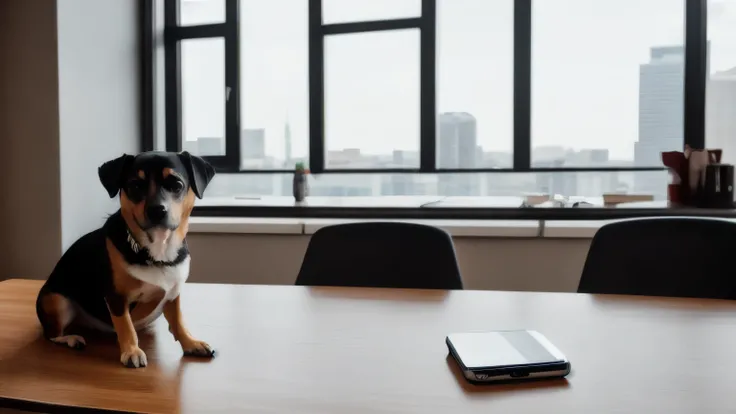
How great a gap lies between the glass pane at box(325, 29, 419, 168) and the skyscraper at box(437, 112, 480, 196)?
13cm

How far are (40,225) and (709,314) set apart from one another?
252cm

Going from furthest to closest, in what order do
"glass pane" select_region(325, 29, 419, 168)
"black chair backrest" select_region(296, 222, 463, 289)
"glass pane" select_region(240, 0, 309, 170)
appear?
1. "glass pane" select_region(240, 0, 309, 170)
2. "glass pane" select_region(325, 29, 419, 168)
3. "black chair backrest" select_region(296, 222, 463, 289)

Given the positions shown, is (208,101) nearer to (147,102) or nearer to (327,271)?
(147,102)

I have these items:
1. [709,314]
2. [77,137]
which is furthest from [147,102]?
[709,314]

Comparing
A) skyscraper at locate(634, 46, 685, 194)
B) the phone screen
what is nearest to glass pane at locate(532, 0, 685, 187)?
skyscraper at locate(634, 46, 685, 194)

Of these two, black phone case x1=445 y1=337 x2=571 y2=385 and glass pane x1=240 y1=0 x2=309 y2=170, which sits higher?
glass pane x1=240 y1=0 x2=309 y2=170

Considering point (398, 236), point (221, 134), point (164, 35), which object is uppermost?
point (164, 35)

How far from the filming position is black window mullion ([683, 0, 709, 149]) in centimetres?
238

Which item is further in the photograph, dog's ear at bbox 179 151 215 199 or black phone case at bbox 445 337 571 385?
dog's ear at bbox 179 151 215 199

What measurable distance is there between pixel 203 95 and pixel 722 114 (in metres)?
2.50

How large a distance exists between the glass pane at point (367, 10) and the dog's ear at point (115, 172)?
210 centimetres

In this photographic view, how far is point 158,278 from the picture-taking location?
86 centimetres

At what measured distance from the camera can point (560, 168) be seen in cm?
255

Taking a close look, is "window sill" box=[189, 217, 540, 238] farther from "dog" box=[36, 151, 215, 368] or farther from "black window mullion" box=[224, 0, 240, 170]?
"dog" box=[36, 151, 215, 368]
